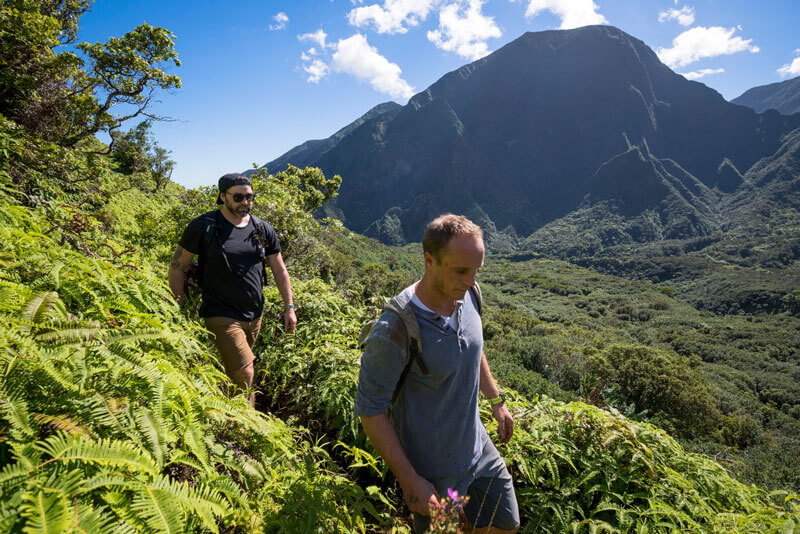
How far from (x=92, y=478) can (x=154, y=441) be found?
0.29 m

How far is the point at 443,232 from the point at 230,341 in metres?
2.28

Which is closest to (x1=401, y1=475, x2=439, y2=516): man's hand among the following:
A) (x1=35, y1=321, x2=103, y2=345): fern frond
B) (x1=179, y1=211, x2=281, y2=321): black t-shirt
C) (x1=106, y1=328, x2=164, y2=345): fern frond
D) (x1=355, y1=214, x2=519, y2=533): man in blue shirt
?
(x1=355, y1=214, x2=519, y2=533): man in blue shirt

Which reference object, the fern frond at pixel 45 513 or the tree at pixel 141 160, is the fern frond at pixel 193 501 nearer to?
the fern frond at pixel 45 513

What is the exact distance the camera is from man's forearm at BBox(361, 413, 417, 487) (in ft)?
5.82

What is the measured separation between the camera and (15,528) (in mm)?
916

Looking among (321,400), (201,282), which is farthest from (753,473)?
(201,282)

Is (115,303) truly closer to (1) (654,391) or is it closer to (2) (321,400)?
(2) (321,400)

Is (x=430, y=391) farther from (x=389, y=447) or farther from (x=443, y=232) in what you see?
(x=443, y=232)

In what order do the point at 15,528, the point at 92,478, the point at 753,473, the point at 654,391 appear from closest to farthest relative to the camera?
1. the point at 15,528
2. the point at 92,478
3. the point at 753,473
4. the point at 654,391

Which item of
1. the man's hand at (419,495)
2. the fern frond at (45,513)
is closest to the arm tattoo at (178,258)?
the fern frond at (45,513)

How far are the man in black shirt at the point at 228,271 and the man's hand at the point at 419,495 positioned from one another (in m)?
2.01

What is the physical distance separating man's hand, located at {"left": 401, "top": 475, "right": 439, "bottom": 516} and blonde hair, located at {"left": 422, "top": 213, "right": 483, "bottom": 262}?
1.11 metres

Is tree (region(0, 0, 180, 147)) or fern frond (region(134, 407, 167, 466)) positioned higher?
tree (region(0, 0, 180, 147))

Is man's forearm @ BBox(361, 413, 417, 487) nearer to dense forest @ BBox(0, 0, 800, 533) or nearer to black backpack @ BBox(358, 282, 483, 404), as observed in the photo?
black backpack @ BBox(358, 282, 483, 404)
